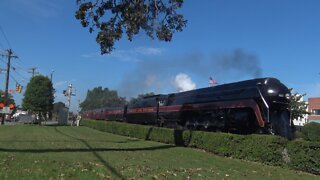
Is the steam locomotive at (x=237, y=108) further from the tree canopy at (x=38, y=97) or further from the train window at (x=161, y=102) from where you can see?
the tree canopy at (x=38, y=97)

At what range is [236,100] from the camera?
26359 mm

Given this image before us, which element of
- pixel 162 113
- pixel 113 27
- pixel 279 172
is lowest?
pixel 279 172

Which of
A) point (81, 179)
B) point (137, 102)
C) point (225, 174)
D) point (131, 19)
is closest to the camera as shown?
point (81, 179)

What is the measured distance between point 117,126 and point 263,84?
18.1 meters

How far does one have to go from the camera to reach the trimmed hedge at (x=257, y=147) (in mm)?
16328

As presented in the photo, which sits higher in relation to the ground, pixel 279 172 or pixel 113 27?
pixel 113 27

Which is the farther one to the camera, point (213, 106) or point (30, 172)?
point (213, 106)

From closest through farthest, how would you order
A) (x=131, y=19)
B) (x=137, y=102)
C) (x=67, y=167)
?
(x=67, y=167) → (x=131, y=19) → (x=137, y=102)

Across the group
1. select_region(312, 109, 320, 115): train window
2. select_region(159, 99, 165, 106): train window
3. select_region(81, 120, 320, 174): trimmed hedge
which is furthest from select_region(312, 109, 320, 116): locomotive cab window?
select_region(81, 120, 320, 174): trimmed hedge

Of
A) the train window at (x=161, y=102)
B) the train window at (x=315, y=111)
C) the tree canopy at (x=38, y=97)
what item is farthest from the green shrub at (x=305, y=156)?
the train window at (x=315, y=111)

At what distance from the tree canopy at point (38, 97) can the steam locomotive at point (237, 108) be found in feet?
107

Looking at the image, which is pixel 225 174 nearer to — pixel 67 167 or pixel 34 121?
pixel 67 167

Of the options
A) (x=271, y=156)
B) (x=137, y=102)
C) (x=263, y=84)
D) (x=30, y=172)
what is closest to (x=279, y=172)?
(x=271, y=156)

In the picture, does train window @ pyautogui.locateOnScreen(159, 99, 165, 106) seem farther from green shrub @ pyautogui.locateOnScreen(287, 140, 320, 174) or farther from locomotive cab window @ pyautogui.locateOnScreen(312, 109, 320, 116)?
locomotive cab window @ pyautogui.locateOnScreen(312, 109, 320, 116)
